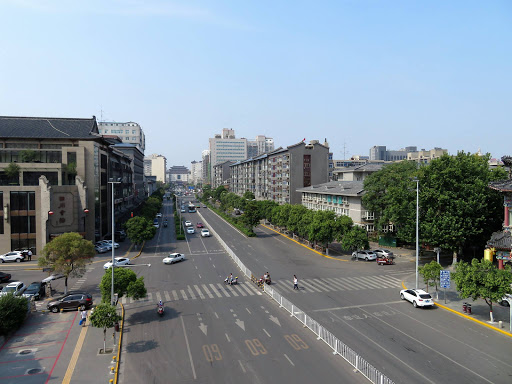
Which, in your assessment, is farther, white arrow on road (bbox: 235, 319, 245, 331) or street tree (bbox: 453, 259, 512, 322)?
white arrow on road (bbox: 235, 319, 245, 331)

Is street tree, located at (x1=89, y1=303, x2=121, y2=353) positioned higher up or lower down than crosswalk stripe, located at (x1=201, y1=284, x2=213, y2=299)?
higher up

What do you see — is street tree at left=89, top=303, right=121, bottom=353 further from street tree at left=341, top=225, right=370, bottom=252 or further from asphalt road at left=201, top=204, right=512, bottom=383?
street tree at left=341, top=225, right=370, bottom=252

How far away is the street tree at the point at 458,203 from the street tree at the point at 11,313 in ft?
131

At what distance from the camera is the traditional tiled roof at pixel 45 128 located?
56.9m

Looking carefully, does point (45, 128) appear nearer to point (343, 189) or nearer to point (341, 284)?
point (341, 284)

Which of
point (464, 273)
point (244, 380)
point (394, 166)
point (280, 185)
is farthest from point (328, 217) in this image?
point (280, 185)

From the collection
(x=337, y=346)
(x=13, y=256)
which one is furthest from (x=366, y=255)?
(x=13, y=256)

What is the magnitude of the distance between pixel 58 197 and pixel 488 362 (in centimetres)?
5313

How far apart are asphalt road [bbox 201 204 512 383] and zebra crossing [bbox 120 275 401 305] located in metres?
0.10

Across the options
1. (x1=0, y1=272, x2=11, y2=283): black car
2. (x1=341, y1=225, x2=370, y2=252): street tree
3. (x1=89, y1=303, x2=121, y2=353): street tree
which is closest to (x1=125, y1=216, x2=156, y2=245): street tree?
(x1=0, y1=272, x2=11, y2=283): black car

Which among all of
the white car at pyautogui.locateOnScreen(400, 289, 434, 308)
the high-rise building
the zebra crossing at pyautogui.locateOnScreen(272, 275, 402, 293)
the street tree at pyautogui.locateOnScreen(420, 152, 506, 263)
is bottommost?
the zebra crossing at pyautogui.locateOnScreen(272, 275, 402, 293)

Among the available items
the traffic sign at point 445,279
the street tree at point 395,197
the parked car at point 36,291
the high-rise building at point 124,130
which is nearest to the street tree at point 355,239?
the street tree at point 395,197

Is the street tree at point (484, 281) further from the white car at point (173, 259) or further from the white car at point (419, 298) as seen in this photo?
the white car at point (173, 259)

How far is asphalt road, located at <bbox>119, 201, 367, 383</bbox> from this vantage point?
18125 mm
